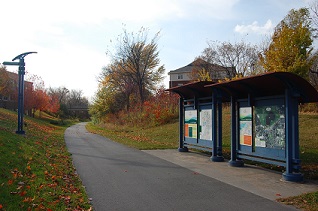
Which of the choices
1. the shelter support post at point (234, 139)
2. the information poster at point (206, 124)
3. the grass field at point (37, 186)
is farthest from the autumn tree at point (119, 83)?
the grass field at point (37, 186)

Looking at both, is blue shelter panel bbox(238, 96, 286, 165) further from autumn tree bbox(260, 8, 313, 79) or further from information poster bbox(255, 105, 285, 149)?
autumn tree bbox(260, 8, 313, 79)

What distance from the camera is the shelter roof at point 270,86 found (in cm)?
797

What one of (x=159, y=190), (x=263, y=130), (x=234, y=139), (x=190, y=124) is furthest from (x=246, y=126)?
(x=159, y=190)

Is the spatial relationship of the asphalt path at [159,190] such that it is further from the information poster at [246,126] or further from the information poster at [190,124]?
the information poster at [190,124]

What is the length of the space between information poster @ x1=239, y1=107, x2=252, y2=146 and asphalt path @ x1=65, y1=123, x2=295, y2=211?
84.8 inches

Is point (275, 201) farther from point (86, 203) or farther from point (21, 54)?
point (21, 54)

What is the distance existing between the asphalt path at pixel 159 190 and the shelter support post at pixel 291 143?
5.68 ft

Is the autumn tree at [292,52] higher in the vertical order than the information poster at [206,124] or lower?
higher

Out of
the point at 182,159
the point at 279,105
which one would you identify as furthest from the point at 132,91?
the point at 279,105

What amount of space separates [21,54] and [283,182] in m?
15.7

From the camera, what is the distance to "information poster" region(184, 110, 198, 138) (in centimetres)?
1348

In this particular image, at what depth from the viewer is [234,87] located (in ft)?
34.3

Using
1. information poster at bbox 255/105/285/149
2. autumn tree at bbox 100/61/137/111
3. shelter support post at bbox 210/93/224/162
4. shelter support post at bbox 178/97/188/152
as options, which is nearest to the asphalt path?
shelter support post at bbox 210/93/224/162

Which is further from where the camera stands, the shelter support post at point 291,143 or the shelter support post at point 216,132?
the shelter support post at point 216,132
